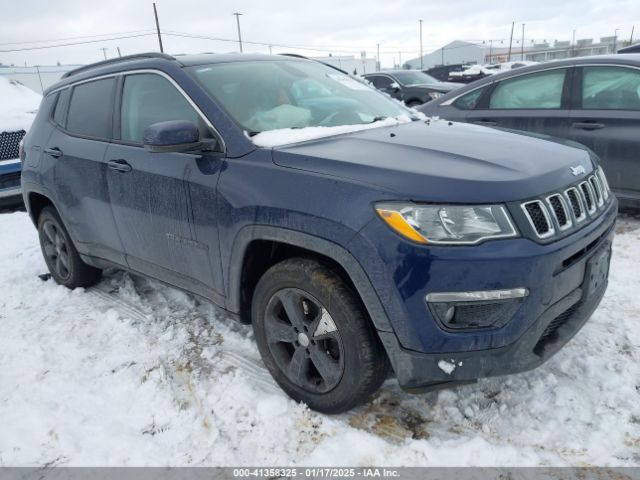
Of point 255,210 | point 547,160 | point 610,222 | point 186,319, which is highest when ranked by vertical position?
Result: point 547,160

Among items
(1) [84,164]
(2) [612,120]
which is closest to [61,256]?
(1) [84,164]

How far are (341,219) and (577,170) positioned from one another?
3.80 ft

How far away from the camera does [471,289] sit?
6.33 ft

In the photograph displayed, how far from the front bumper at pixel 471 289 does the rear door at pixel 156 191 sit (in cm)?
108

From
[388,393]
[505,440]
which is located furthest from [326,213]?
[505,440]

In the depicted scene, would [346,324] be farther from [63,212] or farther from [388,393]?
[63,212]

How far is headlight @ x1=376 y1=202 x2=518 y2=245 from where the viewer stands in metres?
1.94

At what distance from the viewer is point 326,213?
2105 millimetres

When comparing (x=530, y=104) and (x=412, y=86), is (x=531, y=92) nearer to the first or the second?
(x=530, y=104)

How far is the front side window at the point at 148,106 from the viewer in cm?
283

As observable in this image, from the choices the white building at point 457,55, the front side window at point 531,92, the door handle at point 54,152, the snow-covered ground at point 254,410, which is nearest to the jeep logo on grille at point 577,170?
the snow-covered ground at point 254,410

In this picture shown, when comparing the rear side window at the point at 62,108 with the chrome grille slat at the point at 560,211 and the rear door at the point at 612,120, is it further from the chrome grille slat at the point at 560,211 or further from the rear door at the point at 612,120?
the rear door at the point at 612,120

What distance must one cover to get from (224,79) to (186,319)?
1660mm

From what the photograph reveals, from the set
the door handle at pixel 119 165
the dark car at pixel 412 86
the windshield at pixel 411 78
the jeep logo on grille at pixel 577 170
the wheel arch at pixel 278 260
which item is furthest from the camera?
the windshield at pixel 411 78
